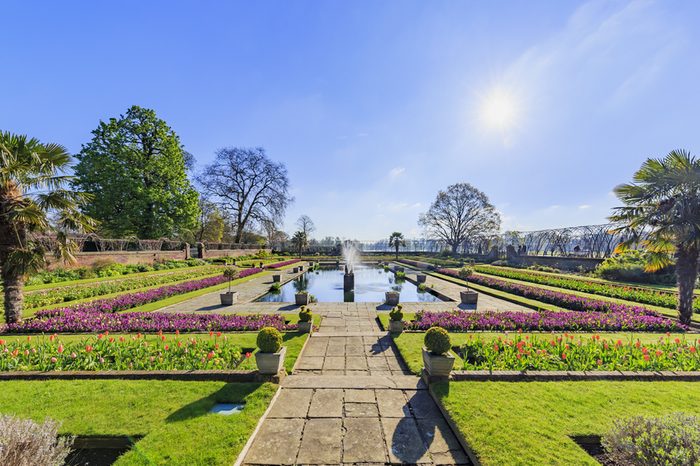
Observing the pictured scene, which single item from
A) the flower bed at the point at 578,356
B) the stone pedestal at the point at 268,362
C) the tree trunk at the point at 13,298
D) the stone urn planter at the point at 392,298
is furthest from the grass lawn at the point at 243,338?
the stone urn planter at the point at 392,298

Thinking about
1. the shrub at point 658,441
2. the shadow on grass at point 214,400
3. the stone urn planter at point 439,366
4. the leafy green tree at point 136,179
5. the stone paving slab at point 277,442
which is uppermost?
the leafy green tree at point 136,179

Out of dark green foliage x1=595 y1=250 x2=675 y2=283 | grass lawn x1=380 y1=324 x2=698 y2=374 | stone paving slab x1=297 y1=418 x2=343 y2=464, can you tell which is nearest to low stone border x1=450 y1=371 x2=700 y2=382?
grass lawn x1=380 y1=324 x2=698 y2=374

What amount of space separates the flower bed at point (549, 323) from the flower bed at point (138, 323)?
4.75 meters

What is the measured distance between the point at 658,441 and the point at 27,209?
13.0 metres

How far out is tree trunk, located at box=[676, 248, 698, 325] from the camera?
867 centimetres

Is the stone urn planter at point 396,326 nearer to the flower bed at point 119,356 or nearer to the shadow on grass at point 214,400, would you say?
the flower bed at point 119,356

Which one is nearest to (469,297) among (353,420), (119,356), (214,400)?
(353,420)

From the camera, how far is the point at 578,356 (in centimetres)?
586

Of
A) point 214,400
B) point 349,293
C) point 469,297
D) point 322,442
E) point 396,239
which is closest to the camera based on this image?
point 322,442

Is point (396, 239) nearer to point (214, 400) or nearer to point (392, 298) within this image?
point (392, 298)

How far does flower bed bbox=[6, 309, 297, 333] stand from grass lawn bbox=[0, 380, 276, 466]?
10.6ft

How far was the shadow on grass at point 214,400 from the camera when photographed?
13.1 ft

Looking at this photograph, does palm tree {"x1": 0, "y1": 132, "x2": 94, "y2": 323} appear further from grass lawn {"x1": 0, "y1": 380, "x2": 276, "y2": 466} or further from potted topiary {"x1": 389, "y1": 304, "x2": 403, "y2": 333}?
potted topiary {"x1": 389, "y1": 304, "x2": 403, "y2": 333}

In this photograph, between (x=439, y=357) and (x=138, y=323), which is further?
(x=138, y=323)
